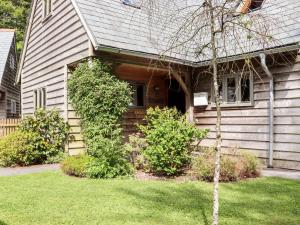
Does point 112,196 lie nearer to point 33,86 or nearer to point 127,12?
point 127,12

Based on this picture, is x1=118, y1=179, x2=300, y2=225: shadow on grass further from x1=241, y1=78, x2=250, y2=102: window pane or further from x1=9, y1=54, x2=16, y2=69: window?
x1=9, y1=54, x2=16, y2=69: window

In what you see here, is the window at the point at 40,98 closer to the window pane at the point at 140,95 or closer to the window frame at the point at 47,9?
the window frame at the point at 47,9

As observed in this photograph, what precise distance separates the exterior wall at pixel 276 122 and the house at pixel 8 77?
1724 centimetres

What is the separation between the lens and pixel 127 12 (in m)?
12.3

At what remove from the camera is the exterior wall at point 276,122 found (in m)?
9.44

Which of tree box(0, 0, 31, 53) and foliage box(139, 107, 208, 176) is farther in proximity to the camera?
tree box(0, 0, 31, 53)

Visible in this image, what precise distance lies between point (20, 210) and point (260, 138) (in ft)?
23.6

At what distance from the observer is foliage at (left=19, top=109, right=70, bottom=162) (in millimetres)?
11591

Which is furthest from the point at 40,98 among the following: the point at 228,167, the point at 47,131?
the point at 228,167

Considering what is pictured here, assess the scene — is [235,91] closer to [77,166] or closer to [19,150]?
[77,166]

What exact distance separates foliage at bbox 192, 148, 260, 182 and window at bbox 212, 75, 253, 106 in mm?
2683

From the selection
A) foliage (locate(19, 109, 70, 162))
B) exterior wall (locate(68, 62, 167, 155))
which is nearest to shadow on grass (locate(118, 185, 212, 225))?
exterior wall (locate(68, 62, 167, 155))

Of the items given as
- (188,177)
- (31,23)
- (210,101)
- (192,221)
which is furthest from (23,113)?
(192,221)

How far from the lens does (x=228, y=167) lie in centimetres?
789
